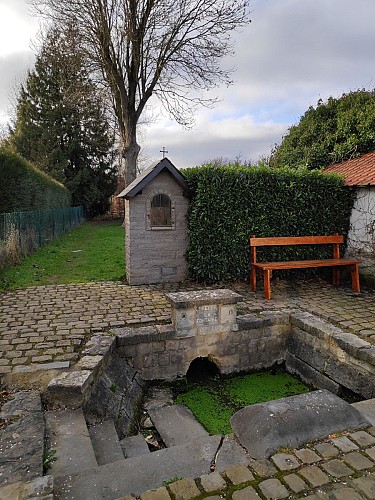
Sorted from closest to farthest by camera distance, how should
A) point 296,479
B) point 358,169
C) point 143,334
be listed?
point 296,479, point 143,334, point 358,169

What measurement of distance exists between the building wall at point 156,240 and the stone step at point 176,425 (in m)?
4.00

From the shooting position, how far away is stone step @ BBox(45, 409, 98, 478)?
2842 mm

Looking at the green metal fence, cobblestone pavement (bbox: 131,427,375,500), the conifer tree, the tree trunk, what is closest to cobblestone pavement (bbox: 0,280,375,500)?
cobblestone pavement (bbox: 131,427,375,500)

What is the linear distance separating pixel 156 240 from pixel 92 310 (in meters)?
2.51

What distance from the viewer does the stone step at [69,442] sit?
2842 millimetres

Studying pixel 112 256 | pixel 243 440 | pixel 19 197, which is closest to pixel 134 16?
pixel 19 197

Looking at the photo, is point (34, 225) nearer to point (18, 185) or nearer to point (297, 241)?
point (18, 185)

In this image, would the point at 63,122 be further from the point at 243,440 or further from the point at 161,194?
the point at 243,440

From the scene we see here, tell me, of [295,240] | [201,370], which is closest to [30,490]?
[201,370]

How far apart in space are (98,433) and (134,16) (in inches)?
597

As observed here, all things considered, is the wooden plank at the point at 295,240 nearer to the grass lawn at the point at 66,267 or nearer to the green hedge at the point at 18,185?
the grass lawn at the point at 66,267

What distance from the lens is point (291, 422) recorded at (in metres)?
3.05

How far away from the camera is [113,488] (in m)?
2.49

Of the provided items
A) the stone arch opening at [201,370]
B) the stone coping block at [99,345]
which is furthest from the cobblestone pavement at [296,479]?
the stone arch opening at [201,370]
